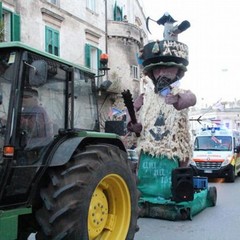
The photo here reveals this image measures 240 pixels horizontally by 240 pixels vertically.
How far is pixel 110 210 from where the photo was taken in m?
5.16

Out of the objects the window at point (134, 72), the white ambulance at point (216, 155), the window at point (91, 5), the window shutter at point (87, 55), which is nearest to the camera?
the white ambulance at point (216, 155)

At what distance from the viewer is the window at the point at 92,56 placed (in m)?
20.7

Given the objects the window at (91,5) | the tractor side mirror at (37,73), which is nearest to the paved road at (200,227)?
the tractor side mirror at (37,73)

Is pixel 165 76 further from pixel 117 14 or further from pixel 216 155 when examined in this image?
pixel 117 14

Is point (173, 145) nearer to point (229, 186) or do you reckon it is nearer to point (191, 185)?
point (191, 185)

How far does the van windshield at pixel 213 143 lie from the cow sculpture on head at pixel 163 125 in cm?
818

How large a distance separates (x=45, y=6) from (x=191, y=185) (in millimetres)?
12670

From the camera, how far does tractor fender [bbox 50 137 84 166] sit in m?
4.28

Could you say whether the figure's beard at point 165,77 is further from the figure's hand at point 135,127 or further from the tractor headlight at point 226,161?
the tractor headlight at point 226,161

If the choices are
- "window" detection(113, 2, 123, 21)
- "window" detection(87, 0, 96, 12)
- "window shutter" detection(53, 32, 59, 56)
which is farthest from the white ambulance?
"window" detection(113, 2, 123, 21)

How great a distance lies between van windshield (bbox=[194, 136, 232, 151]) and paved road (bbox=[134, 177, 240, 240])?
7005 mm

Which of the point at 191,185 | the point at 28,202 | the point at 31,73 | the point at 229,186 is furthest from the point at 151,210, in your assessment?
the point at 229,186

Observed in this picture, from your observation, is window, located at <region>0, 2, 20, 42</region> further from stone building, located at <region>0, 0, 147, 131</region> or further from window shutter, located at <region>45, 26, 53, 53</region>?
window shutter, located at <region>45, 26, 53, 53</region>

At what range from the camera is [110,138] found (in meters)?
5.27
